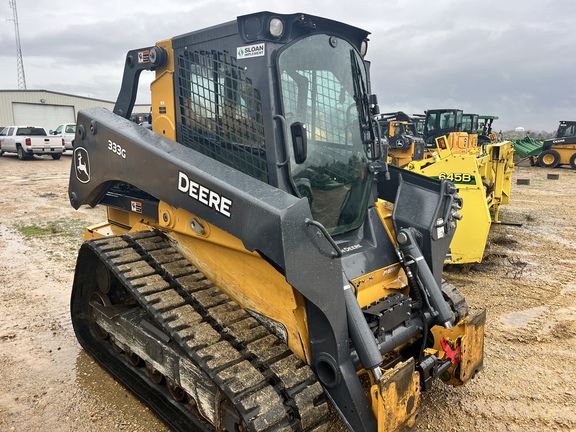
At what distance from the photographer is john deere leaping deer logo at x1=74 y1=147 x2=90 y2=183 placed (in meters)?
3.82

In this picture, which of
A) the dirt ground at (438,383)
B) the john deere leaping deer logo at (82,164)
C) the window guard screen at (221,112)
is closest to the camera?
the window guard screen at (221,112)

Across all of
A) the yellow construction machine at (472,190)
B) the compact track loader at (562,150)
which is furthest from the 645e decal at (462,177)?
the compact track loader at (562,150)

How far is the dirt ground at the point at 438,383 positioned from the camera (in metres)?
3.39

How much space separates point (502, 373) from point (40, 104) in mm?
40249

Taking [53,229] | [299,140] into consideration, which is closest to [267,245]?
[299,140]

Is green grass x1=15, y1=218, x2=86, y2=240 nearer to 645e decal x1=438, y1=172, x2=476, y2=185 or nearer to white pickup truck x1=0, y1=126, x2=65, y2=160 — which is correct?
645e decal x1=438, y1=172, x2=476, y2=185

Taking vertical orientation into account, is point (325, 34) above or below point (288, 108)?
above

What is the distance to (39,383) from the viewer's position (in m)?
3.81

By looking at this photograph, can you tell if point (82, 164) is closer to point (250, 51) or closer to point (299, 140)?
point (250, 51)

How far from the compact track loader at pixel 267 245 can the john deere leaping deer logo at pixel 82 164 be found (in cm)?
2

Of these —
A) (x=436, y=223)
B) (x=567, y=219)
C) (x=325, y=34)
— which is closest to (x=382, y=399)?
(x=436, y=223)

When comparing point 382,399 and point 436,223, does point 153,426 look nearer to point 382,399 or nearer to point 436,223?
point 382,399

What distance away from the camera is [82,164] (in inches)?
153

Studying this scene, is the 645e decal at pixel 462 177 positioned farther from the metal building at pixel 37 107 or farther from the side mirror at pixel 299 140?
the metal building at pixel 37 107
